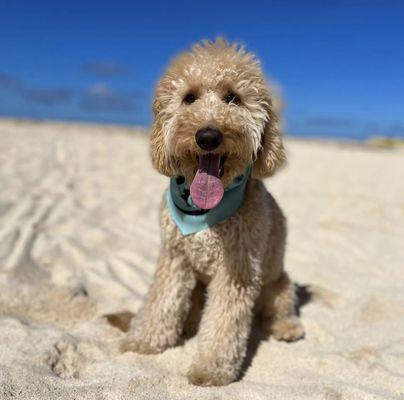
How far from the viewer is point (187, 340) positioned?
12.4ft

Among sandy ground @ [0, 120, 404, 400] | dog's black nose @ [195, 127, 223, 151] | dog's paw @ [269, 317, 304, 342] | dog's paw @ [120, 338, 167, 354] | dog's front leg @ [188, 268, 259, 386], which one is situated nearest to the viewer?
dog's black nose @ [195, 127, 223, 151]

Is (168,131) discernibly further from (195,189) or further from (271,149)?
(271,149)

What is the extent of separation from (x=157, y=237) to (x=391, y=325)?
3174mm

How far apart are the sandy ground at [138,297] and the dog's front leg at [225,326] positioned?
0.14m

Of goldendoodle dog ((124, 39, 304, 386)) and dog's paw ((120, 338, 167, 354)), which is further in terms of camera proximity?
dog's paw ((120, 338, 167, 354))

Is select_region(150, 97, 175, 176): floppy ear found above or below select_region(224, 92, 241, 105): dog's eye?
below

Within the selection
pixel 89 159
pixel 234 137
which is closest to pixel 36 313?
pixel 234 137

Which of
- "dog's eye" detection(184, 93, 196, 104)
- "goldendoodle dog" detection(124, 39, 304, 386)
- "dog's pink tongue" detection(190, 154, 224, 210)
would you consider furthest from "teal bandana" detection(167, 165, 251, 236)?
"dog's eye" detection(184, 93, 196, 104)

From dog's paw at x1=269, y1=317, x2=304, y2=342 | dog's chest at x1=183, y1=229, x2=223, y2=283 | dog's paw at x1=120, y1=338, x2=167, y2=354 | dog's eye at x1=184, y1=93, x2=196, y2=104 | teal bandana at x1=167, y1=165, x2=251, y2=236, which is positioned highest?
dog's eye at x1=184, y1=93, x2=196, y2=104

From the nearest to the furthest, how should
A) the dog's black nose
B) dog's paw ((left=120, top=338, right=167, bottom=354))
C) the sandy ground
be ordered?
the dog's black nose → the sandy ground → dog's paw ((left=120, top=338, right=167, bottom=354))

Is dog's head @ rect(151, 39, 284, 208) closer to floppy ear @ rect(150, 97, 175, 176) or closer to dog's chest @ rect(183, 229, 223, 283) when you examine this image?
floppy ear @ rect(150, 97, 175, 176)

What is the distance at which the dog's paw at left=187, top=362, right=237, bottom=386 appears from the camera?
123 inches

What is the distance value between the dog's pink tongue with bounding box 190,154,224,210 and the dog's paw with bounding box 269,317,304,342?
1.48 metres

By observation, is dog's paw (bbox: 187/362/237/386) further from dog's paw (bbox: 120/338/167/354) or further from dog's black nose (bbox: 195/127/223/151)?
Result: dog's black nose (bbox: 195/127/223/151)
